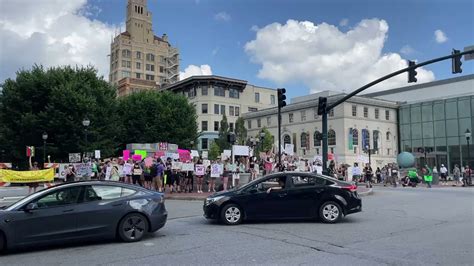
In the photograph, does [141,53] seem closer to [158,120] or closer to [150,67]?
[150,67]

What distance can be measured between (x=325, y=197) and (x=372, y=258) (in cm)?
446

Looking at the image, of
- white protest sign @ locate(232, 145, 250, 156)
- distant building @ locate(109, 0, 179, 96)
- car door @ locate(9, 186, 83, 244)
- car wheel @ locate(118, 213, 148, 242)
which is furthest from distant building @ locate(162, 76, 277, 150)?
car door @ locate(9, 186, 83, 244)

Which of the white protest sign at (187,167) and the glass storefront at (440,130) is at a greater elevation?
the glass storefront at (440,130)

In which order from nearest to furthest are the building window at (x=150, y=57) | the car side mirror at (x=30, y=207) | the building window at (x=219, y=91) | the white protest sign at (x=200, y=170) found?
the car side mirror at (x=30, y=207)
the white protest sign at (x=200, y=170)
the building window at (x=219, y=91)
the building window at (x=150, y=57)

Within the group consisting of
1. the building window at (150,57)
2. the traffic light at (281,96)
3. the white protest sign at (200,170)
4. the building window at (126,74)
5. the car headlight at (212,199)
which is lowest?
the car headlight at (212,199)

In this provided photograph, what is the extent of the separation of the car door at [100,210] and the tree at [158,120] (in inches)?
1783

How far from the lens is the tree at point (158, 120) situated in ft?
181

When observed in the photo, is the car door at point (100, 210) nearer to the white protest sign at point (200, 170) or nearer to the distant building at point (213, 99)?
the white protest sign at point (200, 170)

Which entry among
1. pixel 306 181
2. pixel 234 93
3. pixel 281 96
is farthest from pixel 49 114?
pixel 234 93

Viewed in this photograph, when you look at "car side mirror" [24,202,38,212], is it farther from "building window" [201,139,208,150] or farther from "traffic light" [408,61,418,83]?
"building window" [201,139,208,150]

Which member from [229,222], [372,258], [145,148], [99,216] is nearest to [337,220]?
[229,222]

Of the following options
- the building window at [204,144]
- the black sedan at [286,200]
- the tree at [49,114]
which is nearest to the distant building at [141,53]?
the building window at [204,144]

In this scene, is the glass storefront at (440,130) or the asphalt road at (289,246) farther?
the glass storefront at (440,130)

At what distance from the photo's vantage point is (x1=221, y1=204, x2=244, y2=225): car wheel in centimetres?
1205
